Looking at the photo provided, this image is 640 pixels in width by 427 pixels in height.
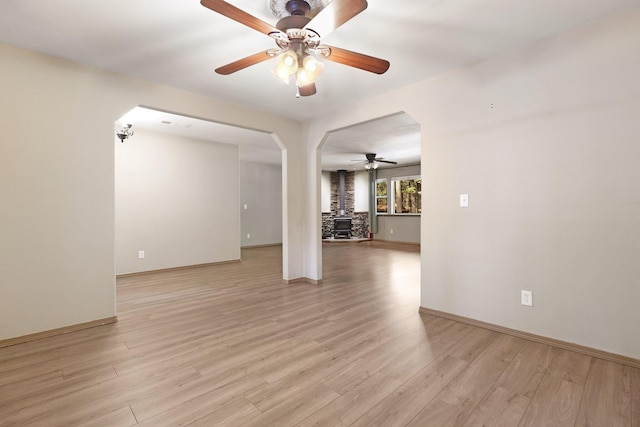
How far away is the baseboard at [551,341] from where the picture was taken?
2.07 m

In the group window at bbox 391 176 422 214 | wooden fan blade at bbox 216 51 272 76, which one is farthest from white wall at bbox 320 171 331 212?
wooden fan blade at bbox 216 51 272 76

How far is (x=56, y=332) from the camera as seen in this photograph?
2.63m

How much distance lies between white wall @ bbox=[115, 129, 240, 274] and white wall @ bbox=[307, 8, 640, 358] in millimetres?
4357

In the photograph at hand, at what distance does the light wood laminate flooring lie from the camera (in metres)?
1.57

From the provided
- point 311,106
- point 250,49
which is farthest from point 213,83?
point 311,106

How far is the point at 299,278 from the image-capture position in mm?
4605

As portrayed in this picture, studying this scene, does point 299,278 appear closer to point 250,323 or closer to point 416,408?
point 250,323

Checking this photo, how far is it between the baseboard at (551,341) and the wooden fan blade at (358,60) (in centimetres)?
240

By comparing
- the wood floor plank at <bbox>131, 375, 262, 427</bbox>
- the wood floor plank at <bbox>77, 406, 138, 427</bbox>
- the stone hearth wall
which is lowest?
the wood floor plank at <bbox>131, 375, 262, 427</bbox>

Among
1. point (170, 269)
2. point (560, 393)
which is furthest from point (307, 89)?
point (170, 269)

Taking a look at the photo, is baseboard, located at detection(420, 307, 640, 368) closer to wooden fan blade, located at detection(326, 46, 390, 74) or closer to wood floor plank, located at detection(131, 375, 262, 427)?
wood floor plank, located at detection(131, 375, 262, 427)

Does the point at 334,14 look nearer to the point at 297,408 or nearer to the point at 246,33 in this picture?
the point at 246,33

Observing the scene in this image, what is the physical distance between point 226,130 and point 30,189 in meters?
2.94

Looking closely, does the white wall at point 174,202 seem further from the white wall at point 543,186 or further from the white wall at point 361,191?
the white wall at point 361,191
